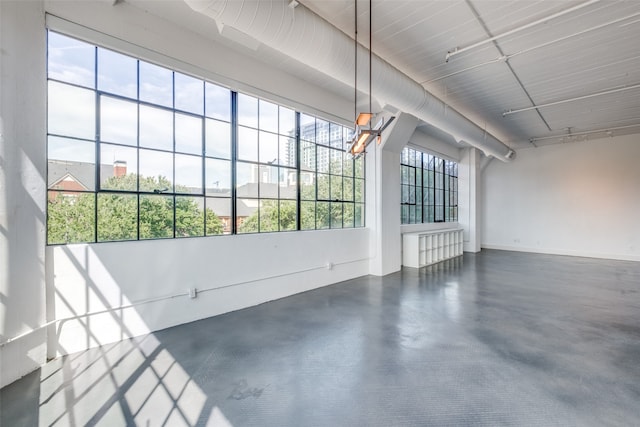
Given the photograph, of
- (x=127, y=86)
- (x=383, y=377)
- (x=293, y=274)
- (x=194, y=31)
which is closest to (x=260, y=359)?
(x=383, y=377)

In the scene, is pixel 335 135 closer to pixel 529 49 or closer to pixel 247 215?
pixel 247 215

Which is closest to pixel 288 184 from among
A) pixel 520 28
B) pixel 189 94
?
pixel 189 94

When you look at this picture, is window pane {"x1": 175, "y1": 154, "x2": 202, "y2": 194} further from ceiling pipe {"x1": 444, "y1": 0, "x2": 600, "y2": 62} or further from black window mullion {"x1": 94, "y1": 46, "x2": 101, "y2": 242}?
ceiling pipe {"x1": 444, "y1": 0, "x2": 600, "y2": 62}

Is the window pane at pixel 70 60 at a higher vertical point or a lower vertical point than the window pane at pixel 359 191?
higher

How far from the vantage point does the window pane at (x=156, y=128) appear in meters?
3.33

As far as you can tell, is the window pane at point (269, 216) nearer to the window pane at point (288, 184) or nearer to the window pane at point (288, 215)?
the window pane at point (288, 215)

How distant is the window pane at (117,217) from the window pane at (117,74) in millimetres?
1152

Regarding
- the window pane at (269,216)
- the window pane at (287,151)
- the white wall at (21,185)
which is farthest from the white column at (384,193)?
the white wall at (21,185)

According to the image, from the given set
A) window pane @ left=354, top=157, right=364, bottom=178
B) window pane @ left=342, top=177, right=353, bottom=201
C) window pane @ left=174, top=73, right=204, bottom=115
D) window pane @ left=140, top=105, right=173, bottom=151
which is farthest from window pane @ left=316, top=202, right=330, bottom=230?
window pane @ left=140, top=105, right=173, bottom=151

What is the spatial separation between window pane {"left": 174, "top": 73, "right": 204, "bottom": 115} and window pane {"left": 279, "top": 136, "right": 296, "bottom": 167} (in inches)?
51.8

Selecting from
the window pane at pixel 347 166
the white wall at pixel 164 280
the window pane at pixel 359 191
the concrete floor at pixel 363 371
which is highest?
the window pane at pixel 347 166

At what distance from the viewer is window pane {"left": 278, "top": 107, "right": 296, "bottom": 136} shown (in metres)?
4.68

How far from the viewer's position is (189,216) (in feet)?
12.1

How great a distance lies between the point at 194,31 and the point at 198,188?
1947 mm
